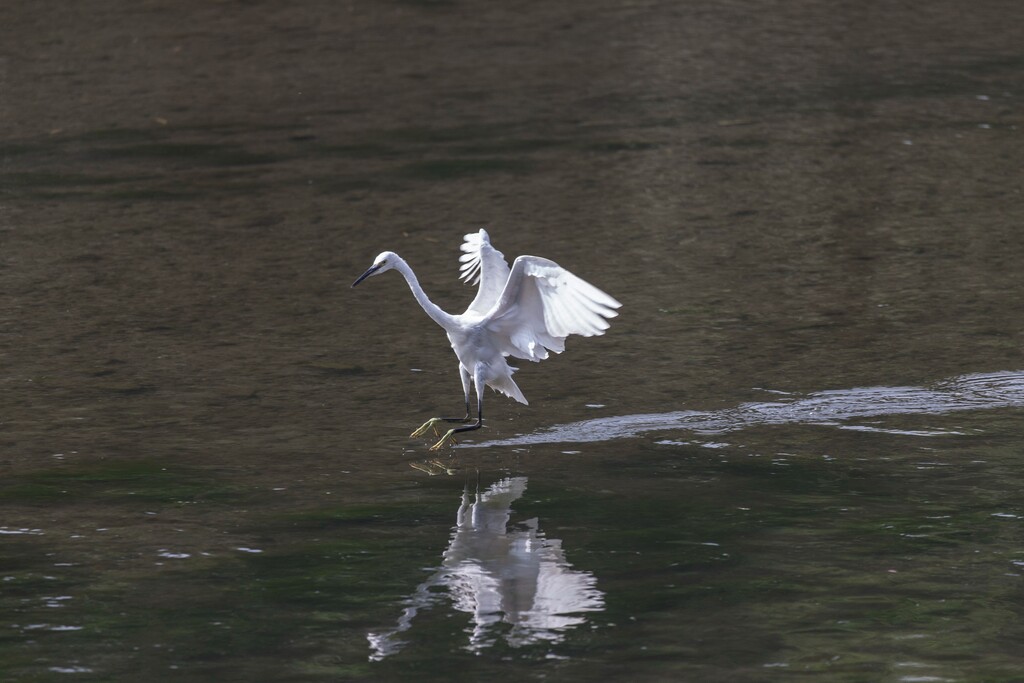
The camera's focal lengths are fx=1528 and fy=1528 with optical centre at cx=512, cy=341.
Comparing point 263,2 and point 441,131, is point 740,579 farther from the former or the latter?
point 263,2

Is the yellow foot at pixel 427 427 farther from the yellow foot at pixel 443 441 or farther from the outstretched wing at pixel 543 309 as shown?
the outstretched wing at pixel 543 309

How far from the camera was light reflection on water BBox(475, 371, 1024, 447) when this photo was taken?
766 centimetres

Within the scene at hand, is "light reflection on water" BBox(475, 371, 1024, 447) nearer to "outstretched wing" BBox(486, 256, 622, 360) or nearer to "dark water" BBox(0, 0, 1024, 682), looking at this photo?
"dark water" BBox(0, 0, 1024, 682)

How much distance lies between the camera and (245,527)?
6.45 meters

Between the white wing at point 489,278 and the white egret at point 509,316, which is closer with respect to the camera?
the white egret at point 509,316

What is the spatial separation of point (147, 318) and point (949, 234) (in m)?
5.67

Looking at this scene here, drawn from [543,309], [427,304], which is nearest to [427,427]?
[427,304]

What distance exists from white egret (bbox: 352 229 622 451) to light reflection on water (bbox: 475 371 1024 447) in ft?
→ 1.22

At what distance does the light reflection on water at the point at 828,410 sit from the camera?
7.66 metres

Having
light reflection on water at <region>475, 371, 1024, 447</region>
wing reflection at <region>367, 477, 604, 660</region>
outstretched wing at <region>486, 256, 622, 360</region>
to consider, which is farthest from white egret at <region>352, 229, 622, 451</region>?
wing reflection at <region>367, 477, 604, 660</region>

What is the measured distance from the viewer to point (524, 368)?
9.00 metres

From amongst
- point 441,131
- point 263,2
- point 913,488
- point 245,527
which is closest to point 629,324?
point 913,488

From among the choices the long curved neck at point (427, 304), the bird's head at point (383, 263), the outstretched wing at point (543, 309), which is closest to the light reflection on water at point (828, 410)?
the outstretched wing at point (543, 309)

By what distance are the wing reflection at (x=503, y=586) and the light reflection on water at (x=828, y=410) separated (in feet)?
3.62
